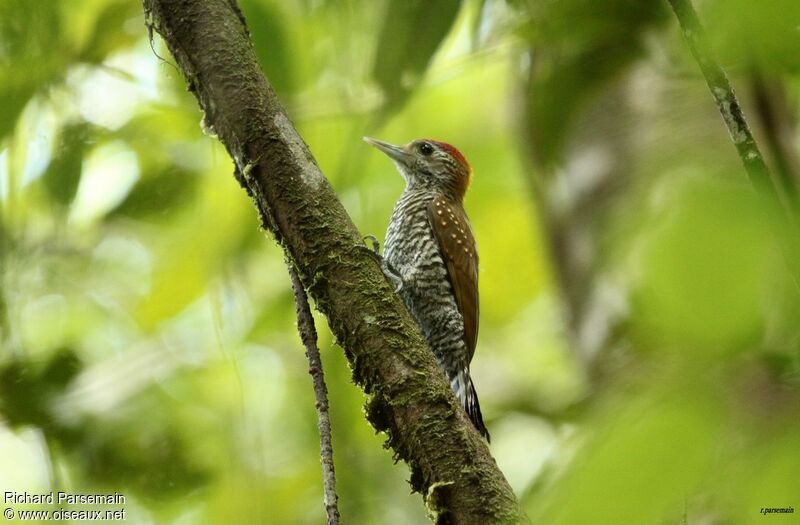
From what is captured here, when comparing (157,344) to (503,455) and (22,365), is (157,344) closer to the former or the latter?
(22,365)

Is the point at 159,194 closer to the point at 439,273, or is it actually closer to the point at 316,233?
the point at 316,233

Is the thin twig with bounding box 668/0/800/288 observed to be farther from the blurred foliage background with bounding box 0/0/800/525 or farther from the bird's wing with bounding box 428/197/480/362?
the bird's wing with bounding box 428/197/480/362

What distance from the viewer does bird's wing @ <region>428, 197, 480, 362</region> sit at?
4.03m

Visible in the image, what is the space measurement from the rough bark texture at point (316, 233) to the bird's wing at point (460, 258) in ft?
6.76

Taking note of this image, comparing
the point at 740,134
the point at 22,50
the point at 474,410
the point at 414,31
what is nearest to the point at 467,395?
the point at 474,410

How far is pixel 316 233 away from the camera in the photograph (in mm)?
1970

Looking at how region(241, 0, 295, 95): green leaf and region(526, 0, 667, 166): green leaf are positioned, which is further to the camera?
region(241, 0, 295, 95): green leaf

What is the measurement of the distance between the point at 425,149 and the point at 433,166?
113 mm

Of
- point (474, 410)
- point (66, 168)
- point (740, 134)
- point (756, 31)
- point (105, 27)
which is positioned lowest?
point (756, 31)

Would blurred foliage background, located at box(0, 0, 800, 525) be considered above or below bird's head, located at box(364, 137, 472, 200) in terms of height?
below

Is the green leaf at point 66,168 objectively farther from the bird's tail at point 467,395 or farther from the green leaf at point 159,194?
the bird's tail at point 467,395

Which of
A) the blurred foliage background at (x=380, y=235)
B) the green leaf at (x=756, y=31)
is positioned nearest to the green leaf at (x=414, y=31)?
the blurred foliage background at (x=380, y=235)

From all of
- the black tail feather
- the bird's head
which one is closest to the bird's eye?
the bird's head

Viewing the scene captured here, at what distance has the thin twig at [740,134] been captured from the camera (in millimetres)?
678
